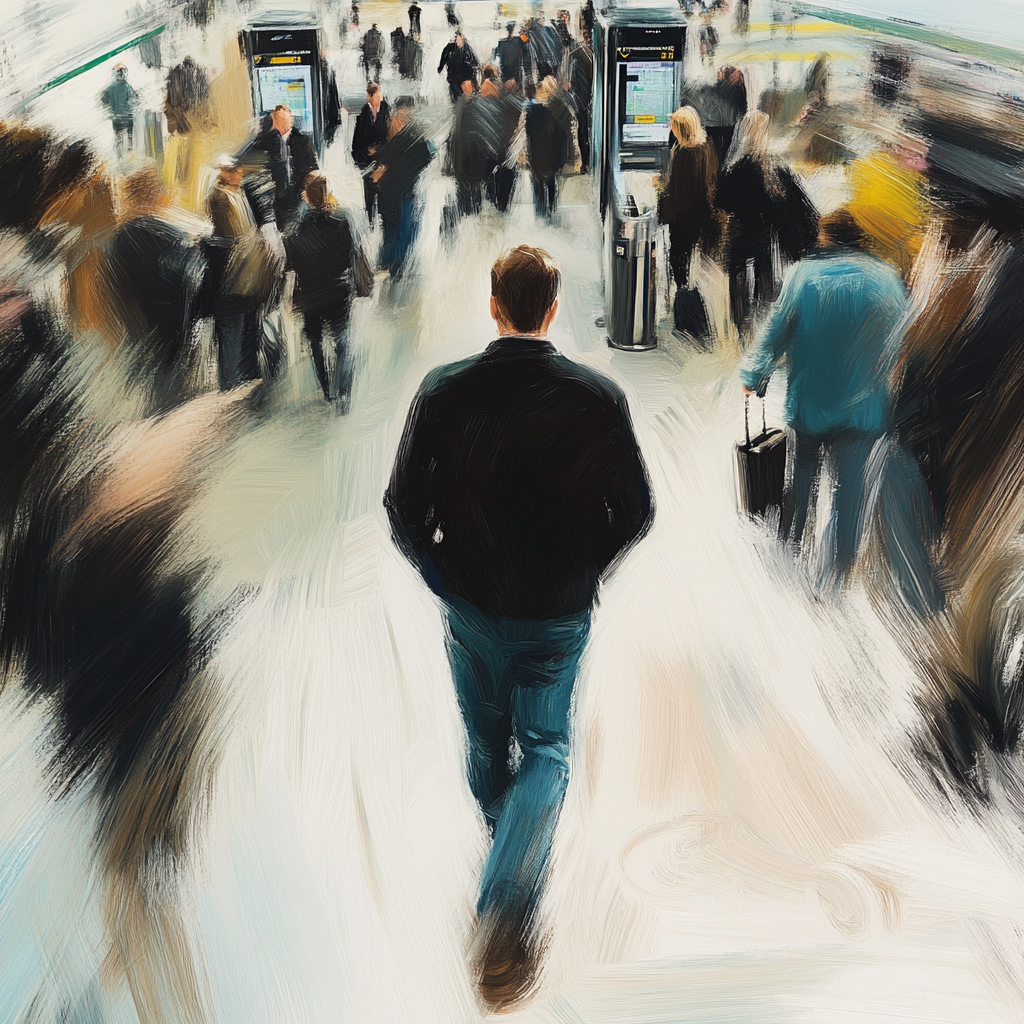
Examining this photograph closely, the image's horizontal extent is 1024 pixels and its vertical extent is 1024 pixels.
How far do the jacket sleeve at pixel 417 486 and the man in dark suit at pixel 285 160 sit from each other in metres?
0.56

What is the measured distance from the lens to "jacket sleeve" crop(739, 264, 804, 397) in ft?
5.61

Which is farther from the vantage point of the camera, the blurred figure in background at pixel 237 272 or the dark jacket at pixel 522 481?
the blurred figure in background at pixel 237 272

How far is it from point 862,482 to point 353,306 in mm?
1137

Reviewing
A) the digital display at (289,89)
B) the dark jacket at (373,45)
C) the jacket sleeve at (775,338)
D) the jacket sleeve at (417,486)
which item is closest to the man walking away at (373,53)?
the dark jacket at (373,45)

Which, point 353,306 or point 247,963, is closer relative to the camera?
point 247,963

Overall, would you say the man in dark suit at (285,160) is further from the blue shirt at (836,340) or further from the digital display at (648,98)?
the blue shirt at (836,340)

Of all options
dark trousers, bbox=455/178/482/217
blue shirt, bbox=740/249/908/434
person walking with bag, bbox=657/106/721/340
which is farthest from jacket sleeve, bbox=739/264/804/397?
dark trousers, bbox=455/178/482/217

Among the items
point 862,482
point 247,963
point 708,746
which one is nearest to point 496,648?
point 708,746

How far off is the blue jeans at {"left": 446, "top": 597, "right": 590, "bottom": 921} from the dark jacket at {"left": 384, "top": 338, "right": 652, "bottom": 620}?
10cm

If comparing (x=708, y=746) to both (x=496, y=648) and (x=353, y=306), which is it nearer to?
(x=496, y=648)

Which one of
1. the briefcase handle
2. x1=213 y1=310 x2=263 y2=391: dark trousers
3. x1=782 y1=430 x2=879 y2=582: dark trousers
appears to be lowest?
x1=782 y1=430 x2=879 y2=582: dark trousers

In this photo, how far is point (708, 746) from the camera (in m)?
1.70

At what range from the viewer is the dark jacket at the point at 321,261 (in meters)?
1.74

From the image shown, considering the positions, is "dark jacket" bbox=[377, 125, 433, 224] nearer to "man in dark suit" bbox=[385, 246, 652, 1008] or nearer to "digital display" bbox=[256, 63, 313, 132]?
"digital display" bbox=[256, 63, 313, 132]
